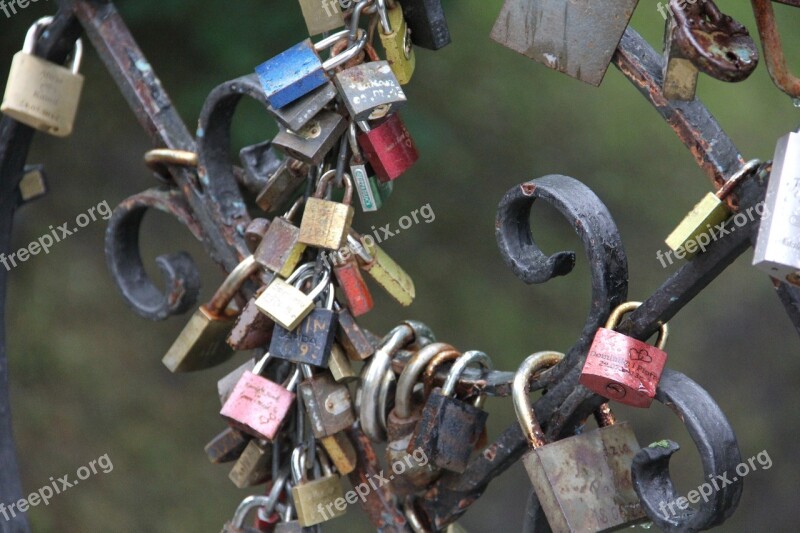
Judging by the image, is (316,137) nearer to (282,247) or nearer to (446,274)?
(282,247)

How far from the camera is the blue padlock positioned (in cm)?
75

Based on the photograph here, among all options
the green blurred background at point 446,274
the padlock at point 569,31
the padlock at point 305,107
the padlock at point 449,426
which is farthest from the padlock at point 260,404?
the green blurred background at point 446,274

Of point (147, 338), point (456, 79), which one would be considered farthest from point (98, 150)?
point (456, 79)

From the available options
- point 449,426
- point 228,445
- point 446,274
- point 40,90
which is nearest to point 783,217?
point 449,426

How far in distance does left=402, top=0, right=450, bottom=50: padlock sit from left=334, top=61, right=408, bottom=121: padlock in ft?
0.15

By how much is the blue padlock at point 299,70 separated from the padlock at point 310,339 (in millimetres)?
181

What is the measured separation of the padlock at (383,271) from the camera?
0.84m

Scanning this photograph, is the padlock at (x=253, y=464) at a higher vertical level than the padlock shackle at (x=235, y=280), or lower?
lower

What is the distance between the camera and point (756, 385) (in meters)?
2.11

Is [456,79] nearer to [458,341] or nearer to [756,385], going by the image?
[458,341]

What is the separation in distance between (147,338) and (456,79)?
98cm

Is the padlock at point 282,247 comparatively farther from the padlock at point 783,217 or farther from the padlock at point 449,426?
the padlock at point 783,217

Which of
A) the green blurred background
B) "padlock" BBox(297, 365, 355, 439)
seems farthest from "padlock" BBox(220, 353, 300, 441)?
the green blurred background

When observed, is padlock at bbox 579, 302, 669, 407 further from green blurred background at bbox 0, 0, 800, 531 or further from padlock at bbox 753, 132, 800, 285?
green blurred background at bbox 0, 0, 800, 531
